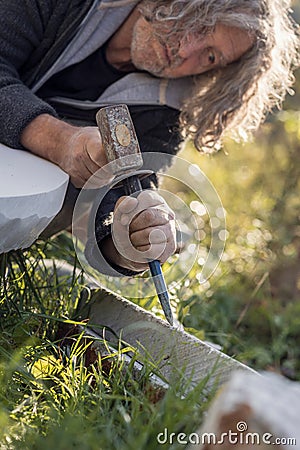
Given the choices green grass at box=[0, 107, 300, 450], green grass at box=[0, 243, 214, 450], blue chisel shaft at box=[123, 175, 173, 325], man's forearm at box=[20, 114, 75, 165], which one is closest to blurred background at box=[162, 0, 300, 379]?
green grass at box=[0, 107, 300, 450]

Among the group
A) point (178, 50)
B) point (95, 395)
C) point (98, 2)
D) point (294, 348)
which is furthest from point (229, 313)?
point (95, 395)

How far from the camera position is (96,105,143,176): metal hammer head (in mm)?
1307

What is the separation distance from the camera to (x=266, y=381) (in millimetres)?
781

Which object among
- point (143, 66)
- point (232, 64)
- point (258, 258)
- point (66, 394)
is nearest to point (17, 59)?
point (143, 66)

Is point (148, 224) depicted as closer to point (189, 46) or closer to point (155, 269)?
point (155, 269)

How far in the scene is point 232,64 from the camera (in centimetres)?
198

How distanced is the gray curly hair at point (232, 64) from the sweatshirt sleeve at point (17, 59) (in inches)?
11.5

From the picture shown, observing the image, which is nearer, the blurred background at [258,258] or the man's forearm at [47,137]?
the man's forearm at [47,137]

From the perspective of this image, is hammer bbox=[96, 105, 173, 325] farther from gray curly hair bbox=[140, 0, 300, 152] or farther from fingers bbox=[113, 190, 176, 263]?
gray curly hair bbox=[140, 0, 300, 152]

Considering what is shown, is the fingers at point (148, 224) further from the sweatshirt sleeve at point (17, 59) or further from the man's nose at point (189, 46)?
the man's nose at point (189, 46)

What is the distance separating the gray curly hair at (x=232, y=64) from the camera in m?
1.80

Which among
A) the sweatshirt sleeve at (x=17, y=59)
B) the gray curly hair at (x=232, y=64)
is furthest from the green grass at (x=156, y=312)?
the gray curly hair at (x=232, y=64)

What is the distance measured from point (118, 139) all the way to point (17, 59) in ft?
2.10

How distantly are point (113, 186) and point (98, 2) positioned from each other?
62cm
